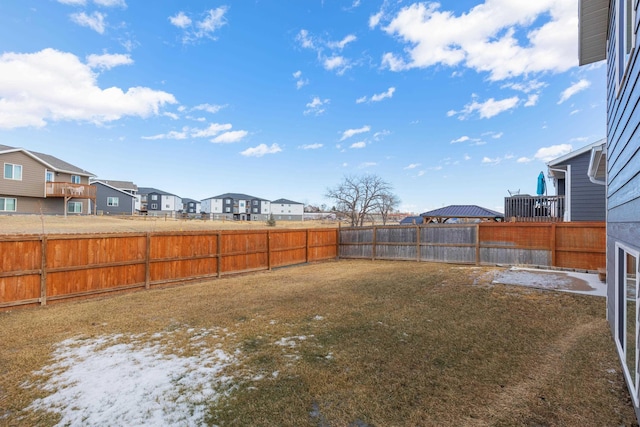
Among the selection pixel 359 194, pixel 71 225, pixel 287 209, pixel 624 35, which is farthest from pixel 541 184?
pixel 287 209

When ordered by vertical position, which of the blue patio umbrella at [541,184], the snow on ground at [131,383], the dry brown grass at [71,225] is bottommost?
the snow on ground at [131,383]

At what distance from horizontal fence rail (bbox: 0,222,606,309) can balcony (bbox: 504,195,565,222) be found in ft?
8.44

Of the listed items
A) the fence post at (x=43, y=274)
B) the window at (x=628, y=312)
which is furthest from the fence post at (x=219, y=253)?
the window at (x=628, y=312)

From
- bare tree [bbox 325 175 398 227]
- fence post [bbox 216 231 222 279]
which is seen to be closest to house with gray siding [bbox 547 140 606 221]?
fence post [bbox 216 231 222 279]

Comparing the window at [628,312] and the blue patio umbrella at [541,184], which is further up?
the blue patio umbrella at [541,184]

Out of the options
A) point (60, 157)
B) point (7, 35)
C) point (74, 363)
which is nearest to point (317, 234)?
point (74, 363)

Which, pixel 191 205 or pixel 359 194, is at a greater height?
pixel 191 205

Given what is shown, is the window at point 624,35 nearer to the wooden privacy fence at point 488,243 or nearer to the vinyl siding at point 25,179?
the wooden privacy fence at point 488,243

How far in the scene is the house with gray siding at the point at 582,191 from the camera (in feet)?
34.4

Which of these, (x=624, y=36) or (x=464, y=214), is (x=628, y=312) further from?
(x=464, y=214)

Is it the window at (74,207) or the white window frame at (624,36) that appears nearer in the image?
the white window frame at (624,36)

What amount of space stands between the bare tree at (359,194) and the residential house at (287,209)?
44227mm

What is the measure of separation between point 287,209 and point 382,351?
75073mm

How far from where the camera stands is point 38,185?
22422mm
